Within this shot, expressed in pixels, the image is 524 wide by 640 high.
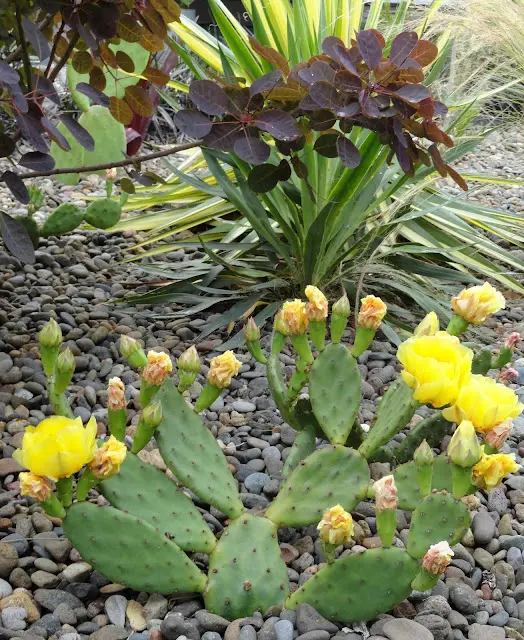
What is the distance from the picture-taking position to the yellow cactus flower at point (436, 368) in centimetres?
131

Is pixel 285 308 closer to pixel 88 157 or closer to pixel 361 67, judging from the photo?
pixel 361 67

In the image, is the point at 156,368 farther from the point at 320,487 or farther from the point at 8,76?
the point at 8,76

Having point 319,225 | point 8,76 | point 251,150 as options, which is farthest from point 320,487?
point 319,225

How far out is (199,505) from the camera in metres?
1.68

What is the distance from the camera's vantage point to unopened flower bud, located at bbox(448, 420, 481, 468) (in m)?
1.21

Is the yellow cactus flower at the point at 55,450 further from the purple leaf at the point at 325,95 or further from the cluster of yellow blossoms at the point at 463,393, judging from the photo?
the purple leaf at the point at 325,95

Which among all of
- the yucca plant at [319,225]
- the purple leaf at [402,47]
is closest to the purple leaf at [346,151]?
the purple leaf at [402,47]

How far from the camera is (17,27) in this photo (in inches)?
80.0

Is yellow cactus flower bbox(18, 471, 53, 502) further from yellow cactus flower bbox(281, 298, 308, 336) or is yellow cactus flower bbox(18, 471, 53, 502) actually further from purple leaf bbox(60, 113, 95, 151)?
purple leaf bbox(60, 113, 95, 151)

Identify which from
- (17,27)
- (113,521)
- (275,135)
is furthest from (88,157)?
(113,521)

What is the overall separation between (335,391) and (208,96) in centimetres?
69

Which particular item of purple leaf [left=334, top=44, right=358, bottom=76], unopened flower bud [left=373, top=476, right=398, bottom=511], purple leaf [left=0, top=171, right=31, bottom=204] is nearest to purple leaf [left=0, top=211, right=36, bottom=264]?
purple leaf [left=0, top=171, right=31, bottom=204]

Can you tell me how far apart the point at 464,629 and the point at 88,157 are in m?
A: 2.17

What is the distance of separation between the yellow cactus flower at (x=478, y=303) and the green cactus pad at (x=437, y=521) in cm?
35
